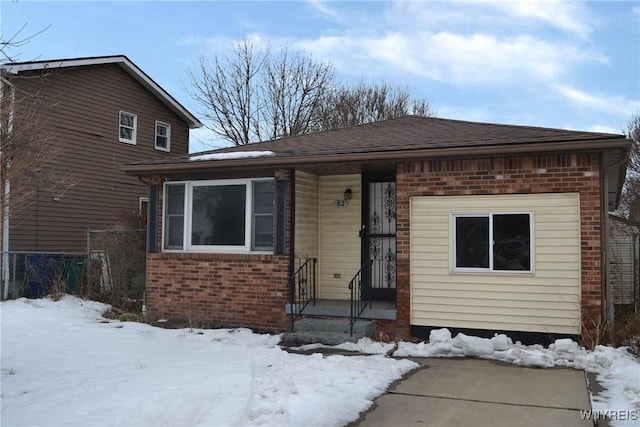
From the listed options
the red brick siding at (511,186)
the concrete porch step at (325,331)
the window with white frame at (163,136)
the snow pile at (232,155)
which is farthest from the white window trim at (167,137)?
the red brick siding at (511,186)

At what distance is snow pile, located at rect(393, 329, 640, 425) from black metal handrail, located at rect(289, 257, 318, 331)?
1901 mm

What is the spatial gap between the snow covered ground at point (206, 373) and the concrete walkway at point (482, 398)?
20cm

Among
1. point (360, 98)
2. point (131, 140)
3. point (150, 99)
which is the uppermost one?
point (360, 98)

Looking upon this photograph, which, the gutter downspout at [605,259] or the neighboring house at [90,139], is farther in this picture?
the neighboring house at [90,139]

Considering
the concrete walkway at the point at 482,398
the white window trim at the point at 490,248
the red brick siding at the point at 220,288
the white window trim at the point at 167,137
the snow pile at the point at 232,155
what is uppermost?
the white window trim at the point at 167,137

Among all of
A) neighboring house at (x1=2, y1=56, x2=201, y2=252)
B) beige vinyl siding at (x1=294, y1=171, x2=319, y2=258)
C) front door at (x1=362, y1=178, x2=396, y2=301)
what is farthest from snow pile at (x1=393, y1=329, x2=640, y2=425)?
neighboring house at (x1=2, y1=56, x2=201, y2=252)

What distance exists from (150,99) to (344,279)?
1202 centimetres

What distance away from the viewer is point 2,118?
6117mm

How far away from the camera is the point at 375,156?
874cm

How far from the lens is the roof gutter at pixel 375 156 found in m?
7.63

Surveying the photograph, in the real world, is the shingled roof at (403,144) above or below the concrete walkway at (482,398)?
above

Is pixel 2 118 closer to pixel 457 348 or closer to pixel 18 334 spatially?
pixel 18 334

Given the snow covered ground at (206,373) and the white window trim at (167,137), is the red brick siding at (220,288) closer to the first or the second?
the snow covered ground at (206,373)

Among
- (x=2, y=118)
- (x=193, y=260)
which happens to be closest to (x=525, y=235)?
(x=193, y=260)
